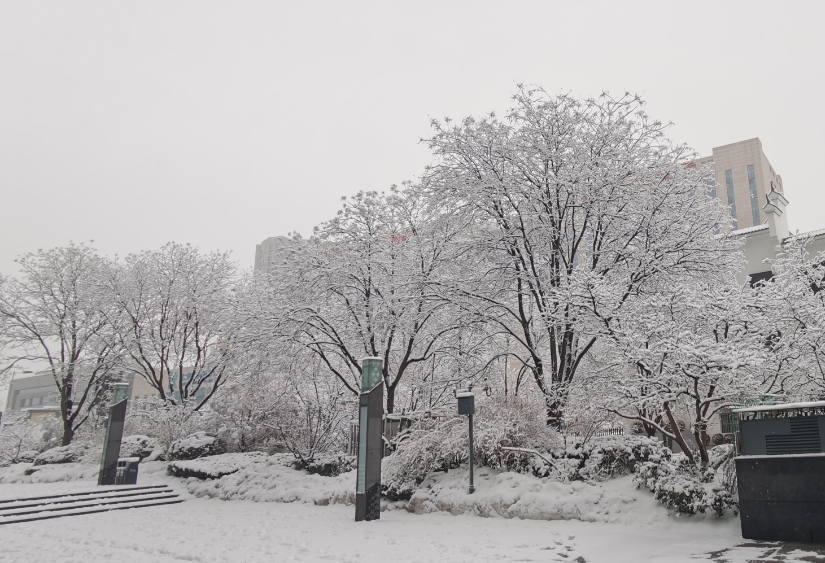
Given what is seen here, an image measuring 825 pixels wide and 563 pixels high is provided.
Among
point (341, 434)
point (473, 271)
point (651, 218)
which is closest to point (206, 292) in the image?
point (341, 434)

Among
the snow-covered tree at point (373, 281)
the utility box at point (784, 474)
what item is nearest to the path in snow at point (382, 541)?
the utility box at point (784, 474)

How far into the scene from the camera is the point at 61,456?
2450 centimetres

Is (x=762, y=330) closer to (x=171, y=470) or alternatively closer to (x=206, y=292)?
(x=171, y=470)

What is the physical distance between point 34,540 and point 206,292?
17.4 meters

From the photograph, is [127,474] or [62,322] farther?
[62,322]

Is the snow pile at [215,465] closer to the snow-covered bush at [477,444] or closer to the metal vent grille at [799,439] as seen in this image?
the snow-covered bush at [477,444]

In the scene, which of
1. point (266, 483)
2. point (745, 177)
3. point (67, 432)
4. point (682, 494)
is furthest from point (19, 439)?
point (745, 177)

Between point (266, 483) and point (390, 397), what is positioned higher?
point (390, 397)

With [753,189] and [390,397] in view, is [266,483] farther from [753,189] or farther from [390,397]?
[753,189]

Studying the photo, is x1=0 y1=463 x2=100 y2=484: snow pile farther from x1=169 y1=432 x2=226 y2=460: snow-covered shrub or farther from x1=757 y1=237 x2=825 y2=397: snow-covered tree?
x1=757 y1=237 x2=825 y2=397: snow-covered tree

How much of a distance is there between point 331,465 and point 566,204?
1047cm

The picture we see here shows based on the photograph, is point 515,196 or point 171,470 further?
point 171,470

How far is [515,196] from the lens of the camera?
1512 centimetres

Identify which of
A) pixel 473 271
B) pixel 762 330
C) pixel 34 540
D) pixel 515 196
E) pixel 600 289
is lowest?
pixel 34 540
